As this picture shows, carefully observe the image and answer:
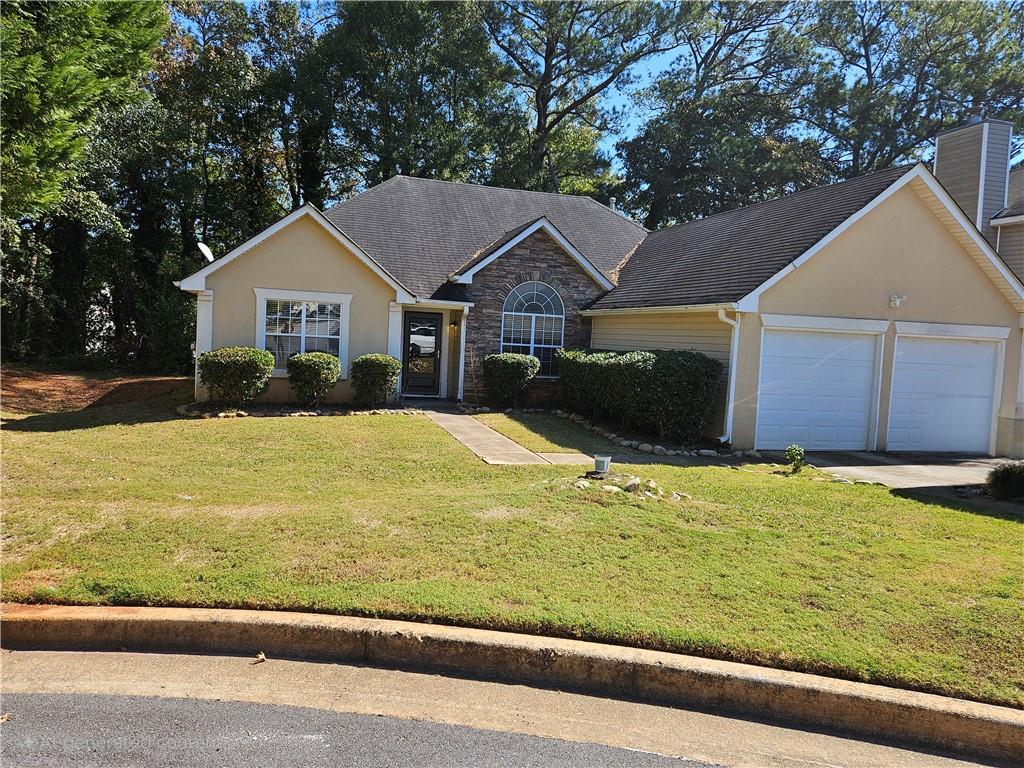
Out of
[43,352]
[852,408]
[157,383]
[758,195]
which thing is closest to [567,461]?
[852,408]

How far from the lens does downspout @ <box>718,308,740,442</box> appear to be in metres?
12.5

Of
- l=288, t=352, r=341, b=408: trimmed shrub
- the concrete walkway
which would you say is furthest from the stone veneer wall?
l=288, t=352, r=341, b=408: trimmed shrub

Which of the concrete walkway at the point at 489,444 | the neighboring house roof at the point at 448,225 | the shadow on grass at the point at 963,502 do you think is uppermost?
the neighboring house roof at the point at 448,225

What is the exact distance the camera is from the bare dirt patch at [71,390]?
1627 centimetres

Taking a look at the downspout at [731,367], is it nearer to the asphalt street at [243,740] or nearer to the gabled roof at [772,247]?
the gabled roof at [772,247]

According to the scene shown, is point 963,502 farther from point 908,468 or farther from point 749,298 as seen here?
point 749,298

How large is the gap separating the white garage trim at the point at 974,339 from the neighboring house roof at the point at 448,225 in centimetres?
797

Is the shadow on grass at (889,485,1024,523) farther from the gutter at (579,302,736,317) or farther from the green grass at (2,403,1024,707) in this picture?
the gutter at (579,302,736,317)

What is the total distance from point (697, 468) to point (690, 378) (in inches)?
98.1

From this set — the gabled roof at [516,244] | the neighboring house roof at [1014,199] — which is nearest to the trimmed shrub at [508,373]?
the gabled roof at [516,244]

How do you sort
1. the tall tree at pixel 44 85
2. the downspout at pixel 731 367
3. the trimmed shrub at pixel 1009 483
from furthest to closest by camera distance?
the downspout at pixel 731 367 → the trimmed shrub at pixel 1009 483 → the tall tree at pixel 44 85

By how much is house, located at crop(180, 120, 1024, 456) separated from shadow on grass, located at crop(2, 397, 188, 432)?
118cm

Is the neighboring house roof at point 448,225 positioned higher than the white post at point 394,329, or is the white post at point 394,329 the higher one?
the neighboring house roof at point 448,225

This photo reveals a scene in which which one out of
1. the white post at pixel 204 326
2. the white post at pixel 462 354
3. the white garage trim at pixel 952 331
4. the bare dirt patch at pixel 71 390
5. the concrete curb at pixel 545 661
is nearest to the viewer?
the concrete curb at pixel 545 661
